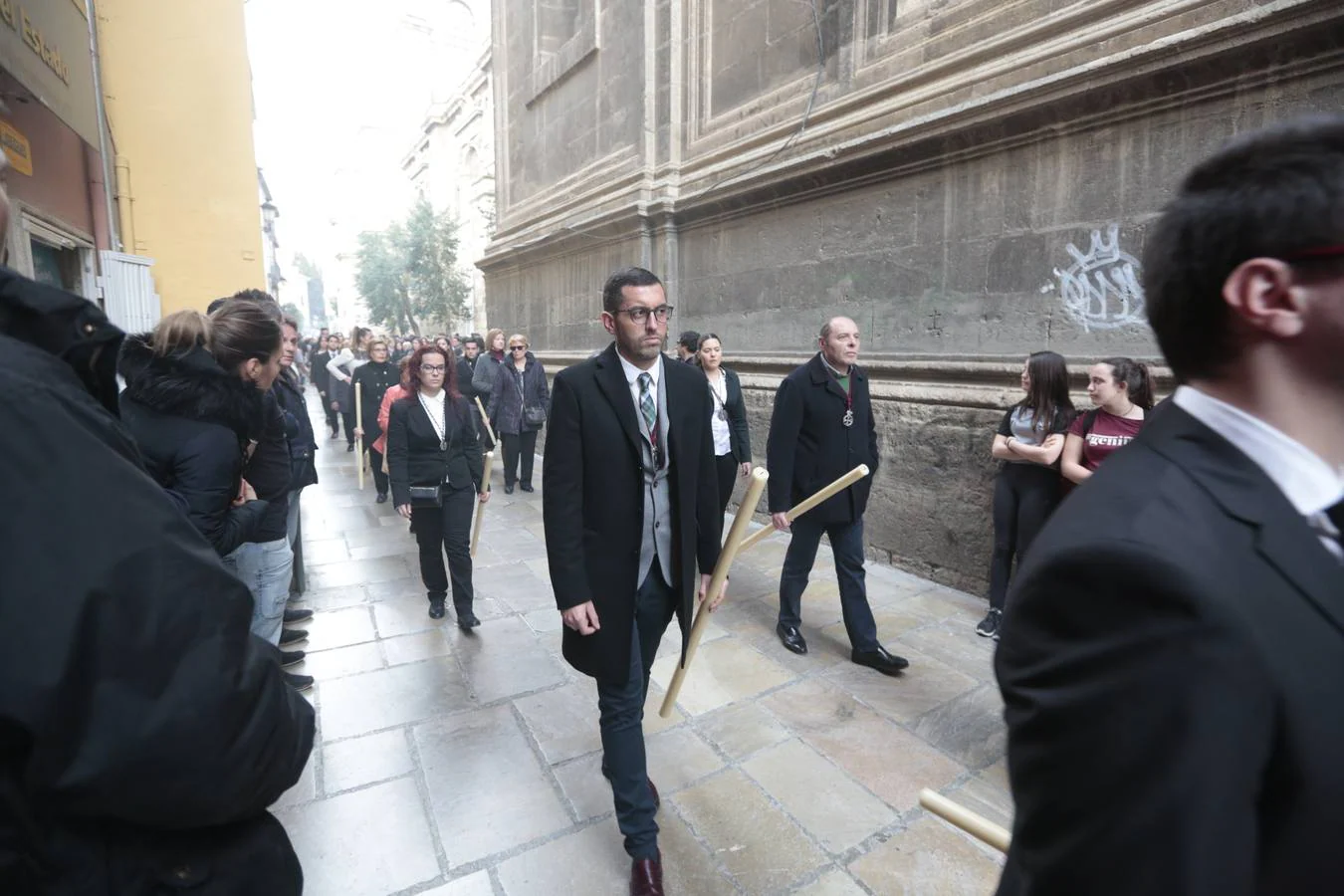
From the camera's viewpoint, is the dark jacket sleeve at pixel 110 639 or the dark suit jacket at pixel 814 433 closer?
the dark jacket sleeve at pixel 110 639

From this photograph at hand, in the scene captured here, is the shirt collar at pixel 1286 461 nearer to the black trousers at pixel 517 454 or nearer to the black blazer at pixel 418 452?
the black blazer at pixel 418 452

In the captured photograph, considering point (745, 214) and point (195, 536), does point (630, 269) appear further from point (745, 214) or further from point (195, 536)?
point (745, 214)

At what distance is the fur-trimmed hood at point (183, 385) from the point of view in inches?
94.8

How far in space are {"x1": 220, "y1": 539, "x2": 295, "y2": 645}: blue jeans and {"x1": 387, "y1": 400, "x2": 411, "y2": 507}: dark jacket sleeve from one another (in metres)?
0.98

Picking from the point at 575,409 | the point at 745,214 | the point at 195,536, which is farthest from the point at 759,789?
the point at 745,214

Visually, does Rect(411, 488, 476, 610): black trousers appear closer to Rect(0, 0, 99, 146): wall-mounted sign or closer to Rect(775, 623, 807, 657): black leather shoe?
Rect(775, 623, 807, 657): black leather shoe

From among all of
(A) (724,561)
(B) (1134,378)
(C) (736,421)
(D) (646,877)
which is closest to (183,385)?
(A) (724,561)

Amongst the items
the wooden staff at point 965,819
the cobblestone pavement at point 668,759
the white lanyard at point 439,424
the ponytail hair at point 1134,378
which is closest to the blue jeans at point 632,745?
the cobblestone pavement at point 668,759

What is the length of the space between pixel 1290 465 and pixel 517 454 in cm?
844

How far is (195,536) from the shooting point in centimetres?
96

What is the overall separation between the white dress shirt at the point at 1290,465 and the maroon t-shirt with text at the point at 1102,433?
3221 mm

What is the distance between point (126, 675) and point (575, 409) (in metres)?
1.61

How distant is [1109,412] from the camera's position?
368 cm

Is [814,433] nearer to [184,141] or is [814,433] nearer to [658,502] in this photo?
[658,502]
